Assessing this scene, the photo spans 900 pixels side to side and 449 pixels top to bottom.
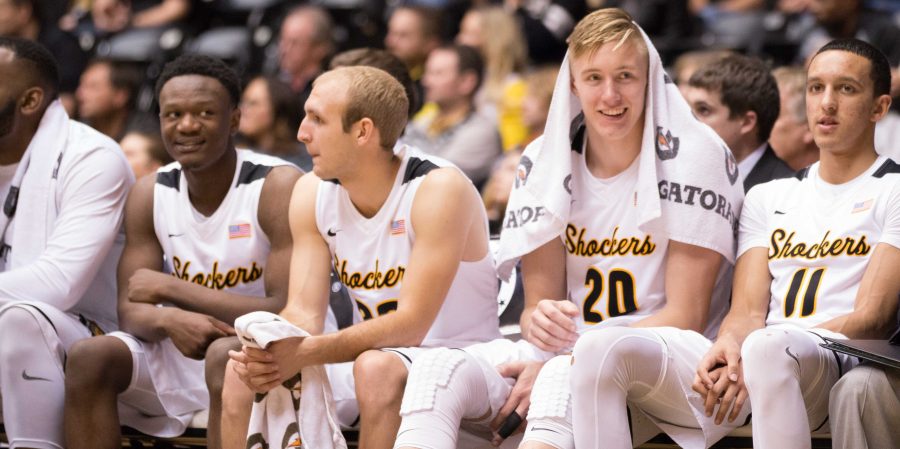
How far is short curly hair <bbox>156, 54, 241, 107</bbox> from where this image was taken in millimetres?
4902

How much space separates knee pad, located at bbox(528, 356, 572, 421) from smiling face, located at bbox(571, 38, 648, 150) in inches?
32.8

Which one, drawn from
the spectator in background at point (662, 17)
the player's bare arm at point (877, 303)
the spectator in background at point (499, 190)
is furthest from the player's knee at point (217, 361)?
the spectator in background at point (662, 17)

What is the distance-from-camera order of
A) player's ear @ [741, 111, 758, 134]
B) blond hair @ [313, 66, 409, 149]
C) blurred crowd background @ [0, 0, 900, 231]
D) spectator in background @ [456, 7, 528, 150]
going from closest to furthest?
blond hair @ [313, 66, 409, 149] < player's ear @ [741, 111, 758, 134] < blurred crowd background @ [0, 0, 900, 231] < spectator in background @ [456, 7, 528, 150]

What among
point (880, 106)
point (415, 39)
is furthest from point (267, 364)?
point (415, 39)

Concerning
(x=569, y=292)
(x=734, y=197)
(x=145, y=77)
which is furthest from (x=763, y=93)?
(x=145, y=77)

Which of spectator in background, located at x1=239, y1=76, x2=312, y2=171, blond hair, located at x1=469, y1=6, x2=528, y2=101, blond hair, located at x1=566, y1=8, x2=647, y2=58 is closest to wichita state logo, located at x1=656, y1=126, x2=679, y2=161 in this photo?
blond hair, located at x1=566, y1=8, x2=647, y2=58

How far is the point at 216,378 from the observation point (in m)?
4.24

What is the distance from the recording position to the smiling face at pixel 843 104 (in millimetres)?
4062

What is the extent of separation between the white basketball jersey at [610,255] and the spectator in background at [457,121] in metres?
3.03

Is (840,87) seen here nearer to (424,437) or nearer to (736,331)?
(736,331)

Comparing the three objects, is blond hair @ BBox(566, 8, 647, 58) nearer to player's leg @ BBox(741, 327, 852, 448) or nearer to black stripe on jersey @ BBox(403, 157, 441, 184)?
black stripe on jersey @ BBox(403, 157, 441, 184)

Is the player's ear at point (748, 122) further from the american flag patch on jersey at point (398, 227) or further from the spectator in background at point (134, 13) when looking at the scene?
the spectator in background at point (134, 13)

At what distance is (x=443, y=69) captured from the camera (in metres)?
7.67

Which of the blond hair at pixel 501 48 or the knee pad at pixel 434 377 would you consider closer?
the knee pad at pixel 434 377
